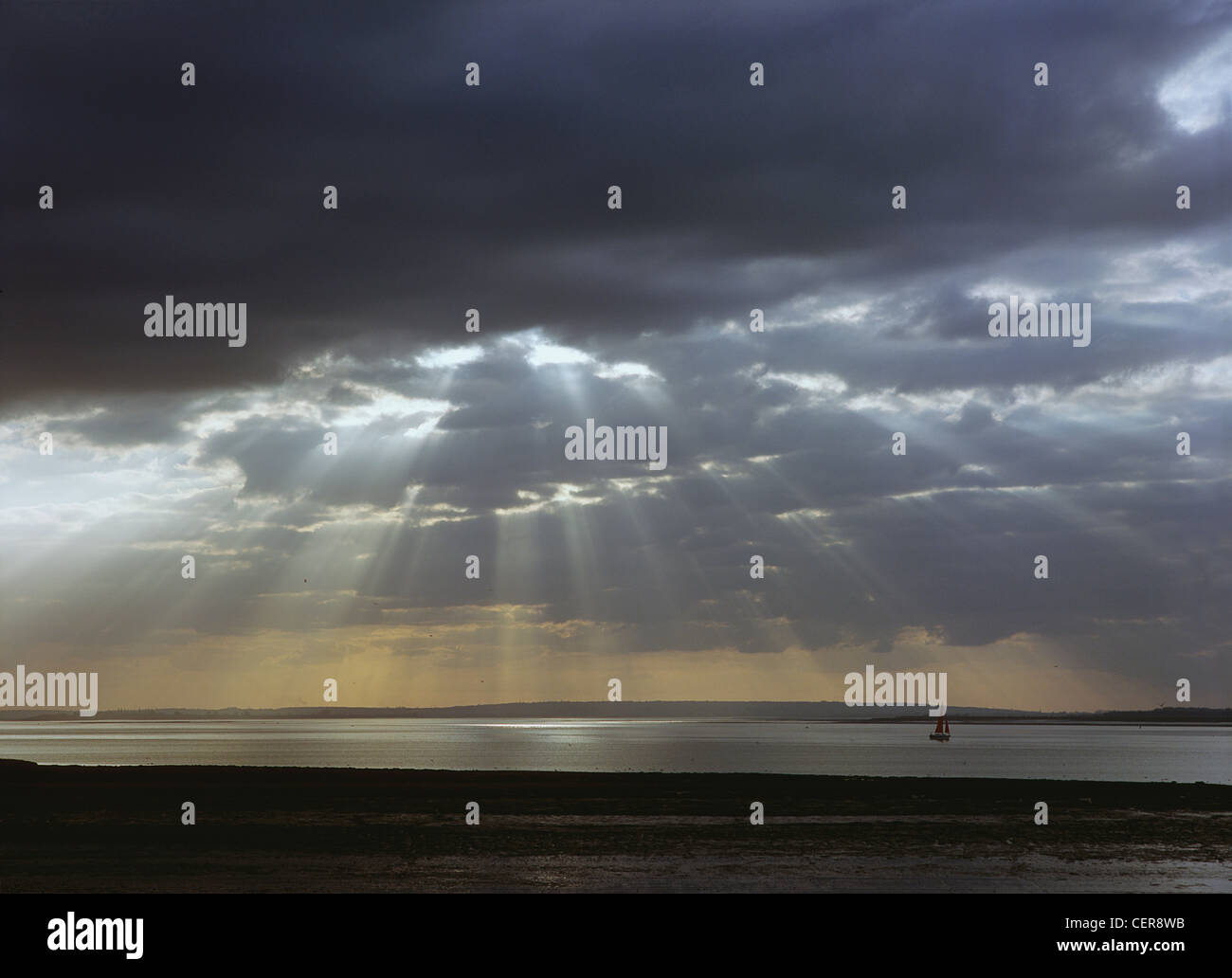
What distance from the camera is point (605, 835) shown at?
43094 mm

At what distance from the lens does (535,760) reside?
134500 millimetres

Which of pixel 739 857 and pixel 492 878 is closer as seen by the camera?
pixel 492 878

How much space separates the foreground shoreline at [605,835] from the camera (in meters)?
33.7

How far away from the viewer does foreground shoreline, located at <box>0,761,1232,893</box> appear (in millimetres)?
33719

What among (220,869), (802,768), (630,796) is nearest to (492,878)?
(220,869)
